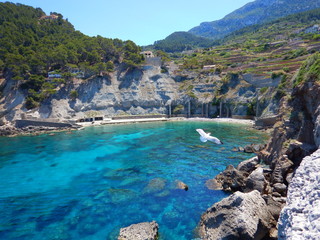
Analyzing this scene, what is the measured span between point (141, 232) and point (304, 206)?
751 centimetres

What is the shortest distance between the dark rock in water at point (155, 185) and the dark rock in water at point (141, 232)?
5.00 metres

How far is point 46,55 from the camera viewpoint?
64125 millimetres

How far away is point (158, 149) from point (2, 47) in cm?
6534

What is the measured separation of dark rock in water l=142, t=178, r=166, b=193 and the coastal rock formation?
1103 centimetres

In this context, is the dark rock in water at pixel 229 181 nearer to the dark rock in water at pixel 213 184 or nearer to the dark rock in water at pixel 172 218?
the dark rock in water at pixel 213 184

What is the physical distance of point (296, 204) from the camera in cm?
601

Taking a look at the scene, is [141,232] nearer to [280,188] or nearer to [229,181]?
[229,181]

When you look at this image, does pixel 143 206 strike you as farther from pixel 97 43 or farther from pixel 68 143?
pixel 97 43

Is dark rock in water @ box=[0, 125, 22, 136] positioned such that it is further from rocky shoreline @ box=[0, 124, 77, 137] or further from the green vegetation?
the green vegetation

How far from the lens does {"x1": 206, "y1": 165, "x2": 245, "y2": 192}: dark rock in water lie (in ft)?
50.1

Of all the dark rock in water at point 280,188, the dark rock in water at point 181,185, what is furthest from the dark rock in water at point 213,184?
the dark rock in water at point 280,188

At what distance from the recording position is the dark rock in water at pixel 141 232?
10180 mm

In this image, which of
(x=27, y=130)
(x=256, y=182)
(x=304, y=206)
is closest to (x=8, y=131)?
(x=27, y=130)

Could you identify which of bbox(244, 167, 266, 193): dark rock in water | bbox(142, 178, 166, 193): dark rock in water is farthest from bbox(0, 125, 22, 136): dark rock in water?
bbox(244, 167, 266, 193): dark rock in water
